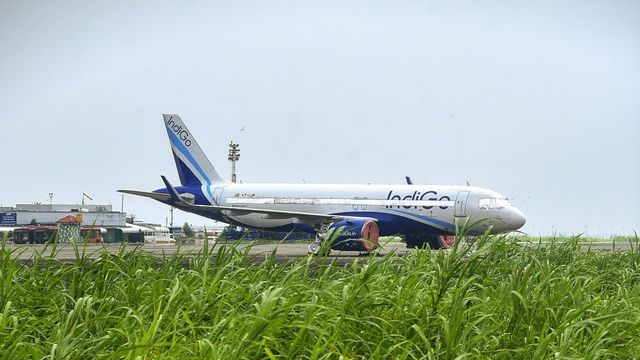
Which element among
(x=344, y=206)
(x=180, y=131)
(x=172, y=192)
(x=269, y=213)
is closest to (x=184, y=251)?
(x=269, y=213)

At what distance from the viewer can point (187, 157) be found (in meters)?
43.0

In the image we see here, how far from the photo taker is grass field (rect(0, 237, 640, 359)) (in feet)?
24.0

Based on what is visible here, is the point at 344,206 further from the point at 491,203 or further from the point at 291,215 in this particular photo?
the point at 491,203

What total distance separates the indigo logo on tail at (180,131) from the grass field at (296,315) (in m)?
33.0

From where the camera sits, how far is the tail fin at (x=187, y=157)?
42375 mm

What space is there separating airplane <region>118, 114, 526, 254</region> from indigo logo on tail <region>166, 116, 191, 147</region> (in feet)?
3.69

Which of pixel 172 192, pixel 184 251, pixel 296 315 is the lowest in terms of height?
pixel 184 251

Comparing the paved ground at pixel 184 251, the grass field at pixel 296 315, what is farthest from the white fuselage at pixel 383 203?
the grass field at pixel 296 315

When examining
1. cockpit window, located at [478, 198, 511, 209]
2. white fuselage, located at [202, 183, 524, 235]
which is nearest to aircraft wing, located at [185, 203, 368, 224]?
white fuselage, located at [202, 183, 524, 235]

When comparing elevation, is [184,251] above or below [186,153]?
below

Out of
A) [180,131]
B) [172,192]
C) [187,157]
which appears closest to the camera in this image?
[172,192]

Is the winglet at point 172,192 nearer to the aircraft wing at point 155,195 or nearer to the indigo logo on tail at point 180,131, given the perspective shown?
the aircraft wing at point 155,195

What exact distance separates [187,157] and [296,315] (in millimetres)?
35220

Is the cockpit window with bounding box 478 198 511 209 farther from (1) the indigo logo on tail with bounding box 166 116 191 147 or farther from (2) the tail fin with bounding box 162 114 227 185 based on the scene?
(1) the indigo logo on tail with bounding box 166 116 191 147
